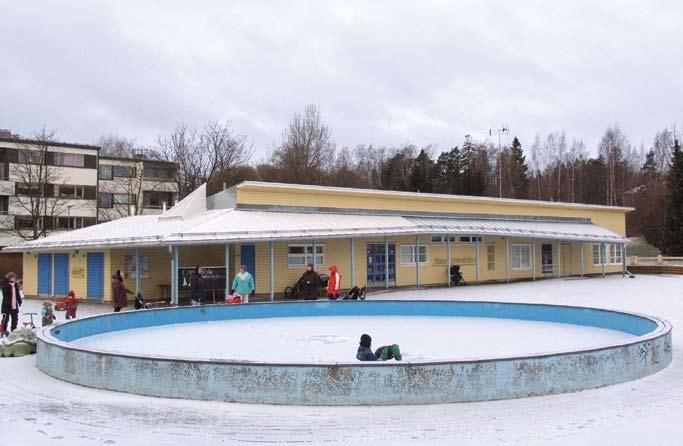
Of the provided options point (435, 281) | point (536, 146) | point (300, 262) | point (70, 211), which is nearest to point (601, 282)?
point (435, 281)

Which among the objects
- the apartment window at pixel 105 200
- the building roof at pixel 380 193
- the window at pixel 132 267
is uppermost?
the apartment window at pixel 105 200

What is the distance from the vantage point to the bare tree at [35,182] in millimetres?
44344

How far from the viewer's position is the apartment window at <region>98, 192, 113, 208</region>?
2126 inches

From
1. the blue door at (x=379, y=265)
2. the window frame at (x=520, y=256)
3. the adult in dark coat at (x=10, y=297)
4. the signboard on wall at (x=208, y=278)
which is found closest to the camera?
the adult in dark coat at (x=10, y=297)

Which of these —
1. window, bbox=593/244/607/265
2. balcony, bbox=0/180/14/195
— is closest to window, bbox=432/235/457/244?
window, bbox=593/244/607/265

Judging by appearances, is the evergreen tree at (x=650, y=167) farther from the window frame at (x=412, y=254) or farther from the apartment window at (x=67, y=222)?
the apartment window at (x=67, y=222)

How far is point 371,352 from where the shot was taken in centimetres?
823

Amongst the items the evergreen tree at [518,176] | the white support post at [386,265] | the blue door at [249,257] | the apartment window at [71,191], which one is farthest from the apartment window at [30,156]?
the evergreen tree at [518,176]

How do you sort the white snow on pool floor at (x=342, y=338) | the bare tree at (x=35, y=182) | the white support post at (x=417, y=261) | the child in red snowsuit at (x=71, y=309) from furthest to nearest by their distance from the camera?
the bare tree at (x=35, y=182) → the white support post at (x=417, y=261) → the child in red snowsuit at (x=71, y=309) → the white snow on pool floor at (x=342, y=338)

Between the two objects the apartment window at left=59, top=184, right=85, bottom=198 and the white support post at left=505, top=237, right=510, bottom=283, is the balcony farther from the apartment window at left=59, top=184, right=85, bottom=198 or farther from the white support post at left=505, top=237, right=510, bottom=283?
the white support post at left=505, top=237, right=510, bottom=283

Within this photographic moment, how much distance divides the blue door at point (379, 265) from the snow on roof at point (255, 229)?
1123 mm

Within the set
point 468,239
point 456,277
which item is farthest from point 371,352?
point 468,239

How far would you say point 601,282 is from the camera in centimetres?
2989

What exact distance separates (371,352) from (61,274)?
719 inches
